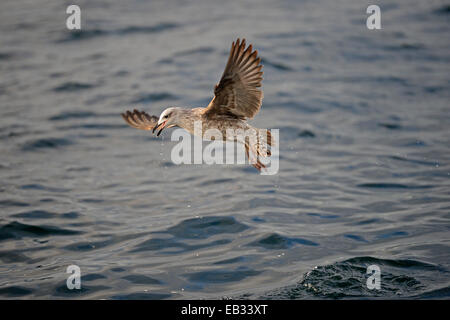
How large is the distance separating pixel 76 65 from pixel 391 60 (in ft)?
25.0

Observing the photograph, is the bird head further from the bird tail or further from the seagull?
the bird tail

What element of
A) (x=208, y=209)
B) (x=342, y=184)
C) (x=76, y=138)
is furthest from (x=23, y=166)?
(x=342, y=184)

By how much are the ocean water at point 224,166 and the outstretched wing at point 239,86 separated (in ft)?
6.47

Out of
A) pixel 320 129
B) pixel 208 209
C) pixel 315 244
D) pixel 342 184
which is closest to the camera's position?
pixel 315 244

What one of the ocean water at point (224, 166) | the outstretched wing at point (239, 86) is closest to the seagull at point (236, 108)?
the outstretched wing at point (239, 86)

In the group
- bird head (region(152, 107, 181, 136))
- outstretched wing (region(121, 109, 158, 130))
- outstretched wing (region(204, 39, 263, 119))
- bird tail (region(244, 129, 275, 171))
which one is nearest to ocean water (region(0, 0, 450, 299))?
bird tail (region(244, 129, 275, 171))

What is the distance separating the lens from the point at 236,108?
6.59m

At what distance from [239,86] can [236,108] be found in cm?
27

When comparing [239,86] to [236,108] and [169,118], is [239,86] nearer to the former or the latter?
[236,108]

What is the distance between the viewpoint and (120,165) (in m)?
10.6

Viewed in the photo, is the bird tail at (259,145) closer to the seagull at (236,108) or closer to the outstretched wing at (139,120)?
the seagull at (236,108)

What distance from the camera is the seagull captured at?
6.33m

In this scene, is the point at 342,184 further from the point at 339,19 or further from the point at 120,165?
the point at 339,19
